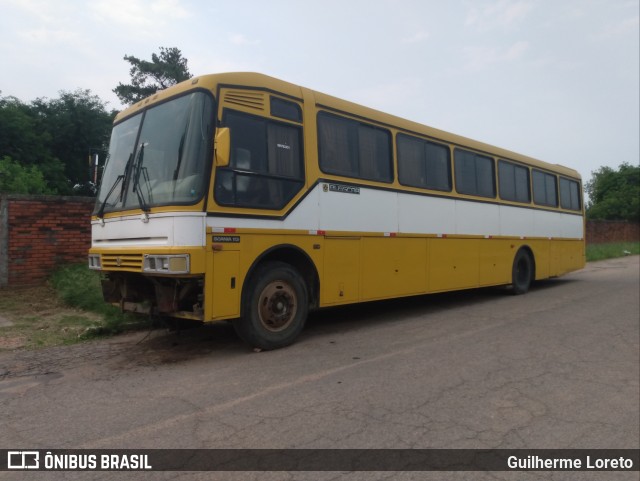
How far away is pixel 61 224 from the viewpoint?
9.07 m

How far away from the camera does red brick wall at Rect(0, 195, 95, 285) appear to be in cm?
856

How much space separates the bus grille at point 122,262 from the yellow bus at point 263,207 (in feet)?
0.08

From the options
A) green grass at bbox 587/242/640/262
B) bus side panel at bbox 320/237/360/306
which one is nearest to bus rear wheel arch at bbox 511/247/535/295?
bus side panel at bbox 320/237/360/306

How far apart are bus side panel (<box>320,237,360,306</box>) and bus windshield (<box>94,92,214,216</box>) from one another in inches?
83.9

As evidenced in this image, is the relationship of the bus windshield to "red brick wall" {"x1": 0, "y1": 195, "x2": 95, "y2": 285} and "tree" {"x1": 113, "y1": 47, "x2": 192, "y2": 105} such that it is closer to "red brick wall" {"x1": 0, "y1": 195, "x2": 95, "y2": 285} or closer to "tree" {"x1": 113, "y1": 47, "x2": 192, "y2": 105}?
"red brick wall" {"x1": 0, "y1": 195, "x2": 95, "y2": 285}

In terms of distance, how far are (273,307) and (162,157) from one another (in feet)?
7.17

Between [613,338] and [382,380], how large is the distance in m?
3.84

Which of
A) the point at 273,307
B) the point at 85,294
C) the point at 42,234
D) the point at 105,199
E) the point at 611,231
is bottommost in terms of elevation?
the point at 273,307

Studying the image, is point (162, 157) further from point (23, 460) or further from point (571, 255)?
point (571, 255)

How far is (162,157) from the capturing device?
549cm

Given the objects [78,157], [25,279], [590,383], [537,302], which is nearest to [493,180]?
[537,302]

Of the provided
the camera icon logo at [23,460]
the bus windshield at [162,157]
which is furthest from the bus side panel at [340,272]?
the camera icon logo at [23,460]

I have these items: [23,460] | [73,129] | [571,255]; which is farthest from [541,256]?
[73,129]

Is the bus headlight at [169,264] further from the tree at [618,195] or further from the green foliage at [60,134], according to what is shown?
the tree at [618,195]
